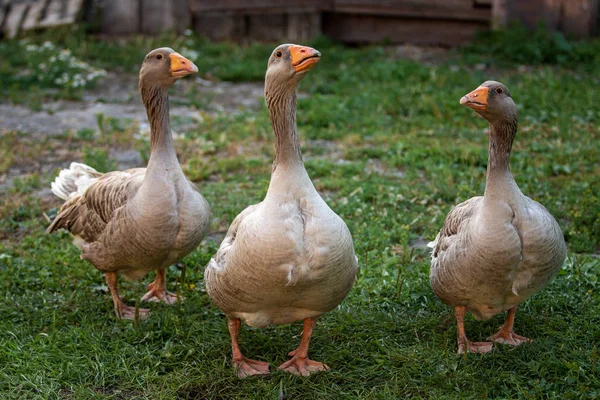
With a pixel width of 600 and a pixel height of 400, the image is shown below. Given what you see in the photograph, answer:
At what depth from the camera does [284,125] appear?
3.97 meters

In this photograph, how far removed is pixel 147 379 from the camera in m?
4.27

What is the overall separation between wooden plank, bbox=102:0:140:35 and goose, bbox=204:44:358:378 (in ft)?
31.8

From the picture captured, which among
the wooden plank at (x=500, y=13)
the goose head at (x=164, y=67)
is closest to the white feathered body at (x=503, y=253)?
the goose head at (x=164, y=67)

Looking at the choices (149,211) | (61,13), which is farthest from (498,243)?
(61,13)

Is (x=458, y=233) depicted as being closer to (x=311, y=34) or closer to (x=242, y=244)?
(x=242, y=244)

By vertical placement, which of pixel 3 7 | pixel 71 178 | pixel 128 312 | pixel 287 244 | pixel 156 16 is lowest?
pixel 128 312

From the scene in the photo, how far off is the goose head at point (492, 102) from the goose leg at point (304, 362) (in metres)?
1.56

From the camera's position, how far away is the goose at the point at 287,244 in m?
3.77

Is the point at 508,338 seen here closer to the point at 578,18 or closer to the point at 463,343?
the point at 463,343

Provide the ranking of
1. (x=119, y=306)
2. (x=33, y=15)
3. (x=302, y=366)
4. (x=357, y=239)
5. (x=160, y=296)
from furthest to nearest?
1. (x=33, y=15)
2. (x=357, y=239)
3. (x=160, y=296)
4. (x=119, y=306)
5. (x=302, y=366)

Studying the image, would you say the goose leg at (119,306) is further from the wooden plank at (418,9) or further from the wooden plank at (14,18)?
the wooden plank at (14,18)

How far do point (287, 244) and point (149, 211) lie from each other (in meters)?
1.36

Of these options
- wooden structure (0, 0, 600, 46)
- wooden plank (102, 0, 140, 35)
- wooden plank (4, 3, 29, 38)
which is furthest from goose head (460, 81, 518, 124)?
wooden plank (4, 3, 29, 38)

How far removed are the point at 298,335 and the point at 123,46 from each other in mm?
8901
